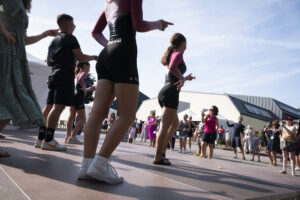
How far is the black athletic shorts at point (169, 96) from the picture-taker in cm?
338

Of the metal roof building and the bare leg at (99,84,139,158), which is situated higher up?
the metal roof building

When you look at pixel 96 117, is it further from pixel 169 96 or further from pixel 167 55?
pixel 167 55

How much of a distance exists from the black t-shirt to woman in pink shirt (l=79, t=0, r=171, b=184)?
141 centimetres

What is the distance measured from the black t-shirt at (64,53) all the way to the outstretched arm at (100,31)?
1.05 m

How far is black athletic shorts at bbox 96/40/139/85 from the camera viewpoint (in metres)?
1.89

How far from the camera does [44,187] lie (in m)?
1.55

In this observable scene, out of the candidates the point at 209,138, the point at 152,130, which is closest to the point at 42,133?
the point at 209,138

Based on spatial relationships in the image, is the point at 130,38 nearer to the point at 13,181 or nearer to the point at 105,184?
the point at 105,184

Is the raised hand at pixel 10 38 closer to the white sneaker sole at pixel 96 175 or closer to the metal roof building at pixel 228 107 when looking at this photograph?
the white sneaker sole at pixel 96 175

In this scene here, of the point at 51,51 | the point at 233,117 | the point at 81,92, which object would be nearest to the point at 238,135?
the point at 81,92

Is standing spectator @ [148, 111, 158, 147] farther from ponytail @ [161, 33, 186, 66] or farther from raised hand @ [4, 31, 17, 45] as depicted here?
raised hand @ [4, 31, 17, 45]

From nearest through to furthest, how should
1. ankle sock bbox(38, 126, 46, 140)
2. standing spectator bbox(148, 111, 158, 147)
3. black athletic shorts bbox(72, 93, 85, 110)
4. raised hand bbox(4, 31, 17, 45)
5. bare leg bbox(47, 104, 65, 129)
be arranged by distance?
raised hand bbox(4, 31, 17, 45) < bare leg bbox(47, 104, 65, 129) < ankle sock bbox(38, 126, 46, 140) < black athletic shorts bbox(72, 93, 85, 110) < standing spectator bbox(148, 111, 158, 147)

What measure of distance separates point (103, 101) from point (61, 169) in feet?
2.42

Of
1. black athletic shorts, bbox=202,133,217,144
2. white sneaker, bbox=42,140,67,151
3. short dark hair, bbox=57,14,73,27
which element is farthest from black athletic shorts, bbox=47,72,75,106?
black athletic shorts, bbox=202,133,217,144
